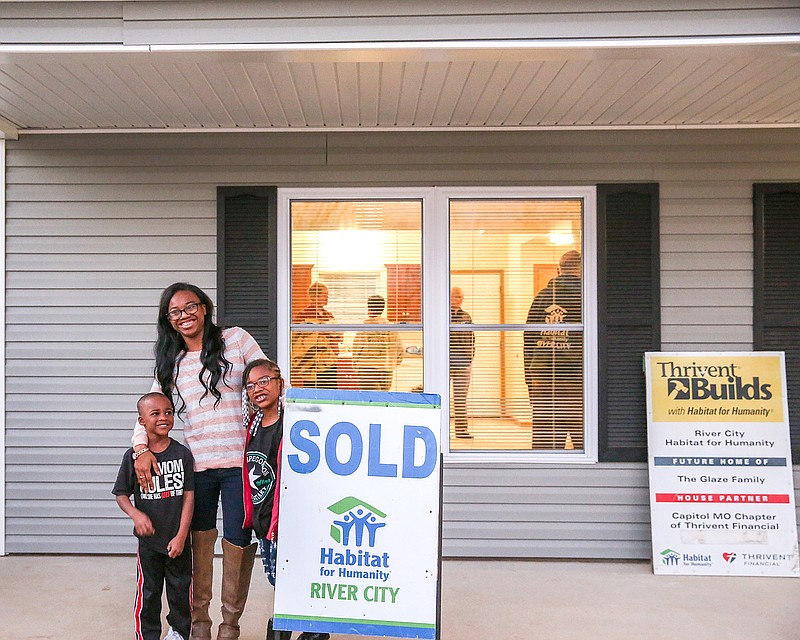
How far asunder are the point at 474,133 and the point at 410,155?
0.38 m

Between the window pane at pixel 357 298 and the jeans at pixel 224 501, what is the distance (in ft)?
4.96

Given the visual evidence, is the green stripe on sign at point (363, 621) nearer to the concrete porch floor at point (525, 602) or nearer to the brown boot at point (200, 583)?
the brown boot at point (200, 583)

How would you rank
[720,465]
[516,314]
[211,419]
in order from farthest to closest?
[516,314] < [720,465] < [211,419]

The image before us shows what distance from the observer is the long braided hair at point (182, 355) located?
3.14m

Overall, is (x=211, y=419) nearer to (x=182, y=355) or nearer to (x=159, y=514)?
(x=182, y=355)

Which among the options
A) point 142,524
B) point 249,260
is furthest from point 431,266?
point 142,524

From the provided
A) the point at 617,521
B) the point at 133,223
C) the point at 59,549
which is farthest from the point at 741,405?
the point at 59,549

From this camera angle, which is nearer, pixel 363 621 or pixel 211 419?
pixel 363 621

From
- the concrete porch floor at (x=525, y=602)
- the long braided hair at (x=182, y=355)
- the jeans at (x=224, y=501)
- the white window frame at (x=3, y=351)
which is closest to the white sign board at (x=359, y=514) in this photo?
the jeans at (x=224, y=501)

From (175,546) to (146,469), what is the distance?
31 centimetres

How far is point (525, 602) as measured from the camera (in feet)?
12.8

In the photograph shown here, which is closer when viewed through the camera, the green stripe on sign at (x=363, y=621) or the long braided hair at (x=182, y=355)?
the green stripe on sign at (x=363, y=621)

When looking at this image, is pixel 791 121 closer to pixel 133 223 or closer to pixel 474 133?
pixel 474 133

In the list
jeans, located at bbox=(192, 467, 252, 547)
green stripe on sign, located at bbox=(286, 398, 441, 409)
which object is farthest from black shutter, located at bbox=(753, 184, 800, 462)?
jeans, located at bbox=(192, 467, 252, 547)
